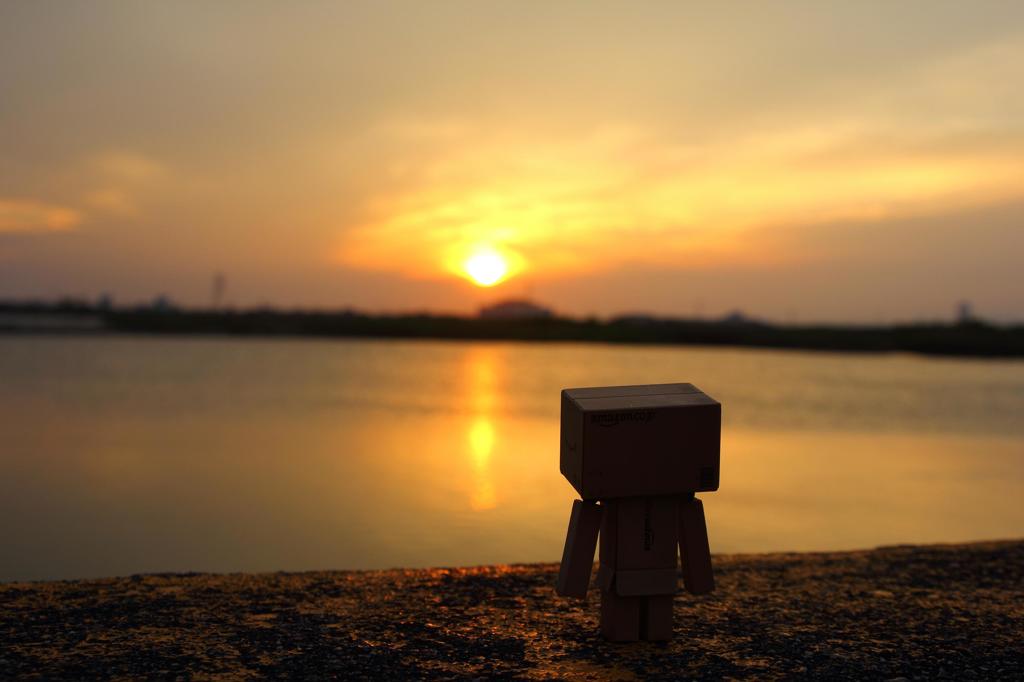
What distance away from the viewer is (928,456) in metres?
14.7

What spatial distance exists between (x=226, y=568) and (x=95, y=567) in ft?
3.11

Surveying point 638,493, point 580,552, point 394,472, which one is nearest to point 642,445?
point 638,493

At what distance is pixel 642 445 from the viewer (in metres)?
4.39

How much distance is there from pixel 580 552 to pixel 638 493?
43 cm

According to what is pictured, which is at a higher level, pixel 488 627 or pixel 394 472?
pixel 488 627

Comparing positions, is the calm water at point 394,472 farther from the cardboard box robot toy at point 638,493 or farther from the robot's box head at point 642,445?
the robot's box head at point 642,445

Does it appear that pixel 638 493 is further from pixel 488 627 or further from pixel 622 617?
pixel 488 627

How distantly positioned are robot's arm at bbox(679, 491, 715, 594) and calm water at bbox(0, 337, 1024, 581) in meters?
2.89

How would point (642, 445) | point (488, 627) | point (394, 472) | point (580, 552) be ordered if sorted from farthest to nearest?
point (394, 472) → point (488, 627) → point (580, 552) → point (642, 445)

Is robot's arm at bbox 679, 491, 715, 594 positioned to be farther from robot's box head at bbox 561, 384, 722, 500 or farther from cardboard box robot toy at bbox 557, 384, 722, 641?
robot's box head at bbox 561, 384, 722, 500

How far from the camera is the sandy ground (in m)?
4.16

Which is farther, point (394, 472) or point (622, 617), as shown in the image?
Result: point (394, 472)

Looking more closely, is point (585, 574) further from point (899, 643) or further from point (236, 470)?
point (236, 470)

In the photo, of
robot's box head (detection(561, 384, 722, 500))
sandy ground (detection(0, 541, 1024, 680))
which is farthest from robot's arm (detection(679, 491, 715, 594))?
sandy ground (detection(0, 541, 1024, 680))
